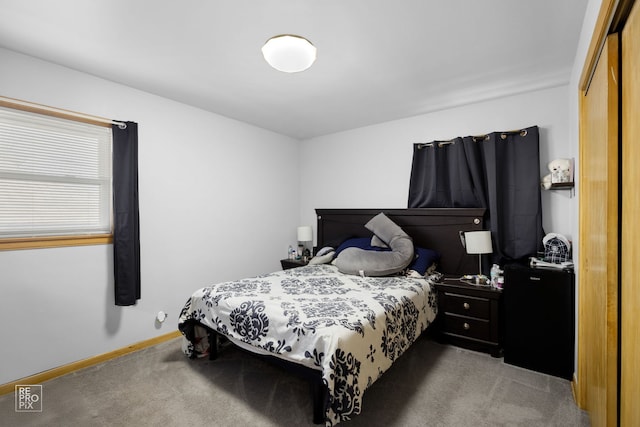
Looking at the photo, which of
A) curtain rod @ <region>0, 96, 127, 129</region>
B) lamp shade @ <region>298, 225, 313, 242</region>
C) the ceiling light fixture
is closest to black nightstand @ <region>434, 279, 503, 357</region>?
lamp shade @ <region>298, 225, 313, 242</region>


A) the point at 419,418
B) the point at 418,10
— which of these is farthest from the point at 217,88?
the point at 419,418

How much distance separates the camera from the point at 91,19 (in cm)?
186

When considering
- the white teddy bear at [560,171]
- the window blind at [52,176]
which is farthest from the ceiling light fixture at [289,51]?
the white teddy bear at [560,171]

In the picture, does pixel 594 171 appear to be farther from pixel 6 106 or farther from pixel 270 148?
pixel 6 106

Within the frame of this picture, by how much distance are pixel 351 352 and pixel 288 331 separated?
0.43 meters

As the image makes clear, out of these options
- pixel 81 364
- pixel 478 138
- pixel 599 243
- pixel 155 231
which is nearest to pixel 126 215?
pixel 155 231

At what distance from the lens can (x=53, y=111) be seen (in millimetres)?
2402

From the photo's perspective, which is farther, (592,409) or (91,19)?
(91,19)

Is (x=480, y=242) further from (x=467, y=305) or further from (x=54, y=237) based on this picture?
(x=54, y=237)

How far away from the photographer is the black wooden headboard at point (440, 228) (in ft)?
10.5

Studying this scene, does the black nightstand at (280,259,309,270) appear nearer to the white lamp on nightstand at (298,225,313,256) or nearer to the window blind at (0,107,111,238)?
the white lamp on nightstand at (298,225,313,256)

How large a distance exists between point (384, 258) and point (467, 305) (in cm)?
87

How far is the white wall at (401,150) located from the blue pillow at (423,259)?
74cm

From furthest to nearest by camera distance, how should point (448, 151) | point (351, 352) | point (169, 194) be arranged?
1. point (448, 151)
2. point (169, 194)
3. point (351, 352)
